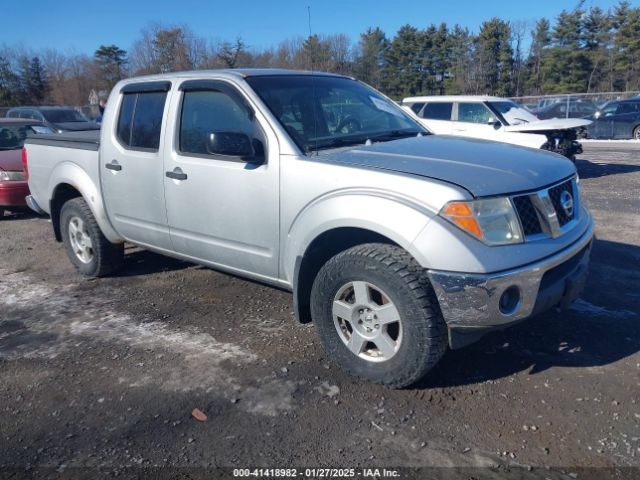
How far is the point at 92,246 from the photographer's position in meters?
5.47

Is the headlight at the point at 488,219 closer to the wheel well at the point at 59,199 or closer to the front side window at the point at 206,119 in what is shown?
the front side window at the point at 206,119

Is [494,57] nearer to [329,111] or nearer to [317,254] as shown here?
[329,111]

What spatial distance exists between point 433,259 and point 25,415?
8.32 ft

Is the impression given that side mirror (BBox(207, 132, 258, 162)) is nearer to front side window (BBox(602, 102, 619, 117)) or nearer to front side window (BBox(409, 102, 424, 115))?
front side window (BBox(409, 102, 424, 115))

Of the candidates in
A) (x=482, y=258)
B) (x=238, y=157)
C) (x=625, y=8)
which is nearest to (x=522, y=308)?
(x=482, y=258)

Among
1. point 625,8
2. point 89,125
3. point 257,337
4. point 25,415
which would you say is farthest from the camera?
point 625,8

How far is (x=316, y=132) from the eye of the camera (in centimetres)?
386

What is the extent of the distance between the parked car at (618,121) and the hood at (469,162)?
1813cm

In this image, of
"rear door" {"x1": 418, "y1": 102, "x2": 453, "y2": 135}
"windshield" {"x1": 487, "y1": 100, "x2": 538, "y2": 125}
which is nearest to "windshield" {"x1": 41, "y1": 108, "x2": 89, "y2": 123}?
"rear door" {"x1": 418, "y1": 102, "x2": 453, "y2": 135}

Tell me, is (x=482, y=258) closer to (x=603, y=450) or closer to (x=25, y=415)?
(x=603, y=450)

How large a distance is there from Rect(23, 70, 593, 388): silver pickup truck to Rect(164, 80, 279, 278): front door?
13 mm

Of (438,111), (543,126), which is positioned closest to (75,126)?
(438,111)

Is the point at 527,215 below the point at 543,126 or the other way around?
below

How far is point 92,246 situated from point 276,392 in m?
3.02
